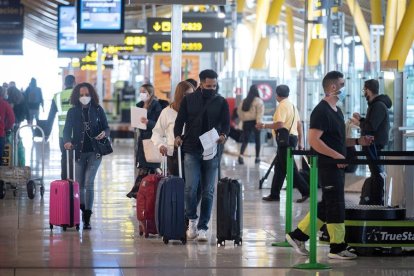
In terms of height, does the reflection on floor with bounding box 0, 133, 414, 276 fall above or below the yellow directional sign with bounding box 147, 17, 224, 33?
below

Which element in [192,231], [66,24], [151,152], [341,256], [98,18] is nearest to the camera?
[341,256]

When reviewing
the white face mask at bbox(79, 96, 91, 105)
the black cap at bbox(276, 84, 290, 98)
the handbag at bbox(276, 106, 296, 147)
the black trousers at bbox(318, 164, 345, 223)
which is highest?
the black cap at bbox(276, 84, 290, 98)

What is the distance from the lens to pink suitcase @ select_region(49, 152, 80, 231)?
1385cm

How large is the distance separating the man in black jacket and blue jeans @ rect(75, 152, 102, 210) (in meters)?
1.83

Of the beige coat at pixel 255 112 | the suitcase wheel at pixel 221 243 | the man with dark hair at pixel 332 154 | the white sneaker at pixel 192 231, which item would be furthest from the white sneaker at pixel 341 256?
the beige coat at pixel 255 112

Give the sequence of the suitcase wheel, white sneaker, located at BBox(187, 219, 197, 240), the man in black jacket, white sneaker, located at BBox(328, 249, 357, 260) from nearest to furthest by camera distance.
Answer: white sneaker, located at BBox(328, 249, 357, 260) < the suitcase wheel < the man in black jacket < white sneaker, located at BBox(187, 219, 197, 240)

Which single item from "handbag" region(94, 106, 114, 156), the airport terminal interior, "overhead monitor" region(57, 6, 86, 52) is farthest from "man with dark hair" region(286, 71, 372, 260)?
"overhead monitor" region(57, 6, 86, 52)

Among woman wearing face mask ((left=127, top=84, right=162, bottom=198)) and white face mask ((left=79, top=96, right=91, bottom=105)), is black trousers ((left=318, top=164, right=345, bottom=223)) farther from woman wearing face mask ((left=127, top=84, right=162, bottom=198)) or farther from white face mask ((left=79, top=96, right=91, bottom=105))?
woman wearing face mask ((left=127, top=84, right=162, bottom=198))

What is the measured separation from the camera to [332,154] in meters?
11.5

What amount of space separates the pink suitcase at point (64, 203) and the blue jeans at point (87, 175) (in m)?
0.48

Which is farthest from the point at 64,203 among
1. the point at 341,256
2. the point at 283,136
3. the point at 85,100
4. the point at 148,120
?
the point at 283,136

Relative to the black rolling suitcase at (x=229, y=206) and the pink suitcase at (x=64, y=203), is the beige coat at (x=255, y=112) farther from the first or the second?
the black rolling suitcase at (x=229, y=206)

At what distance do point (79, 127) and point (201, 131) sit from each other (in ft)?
7.20

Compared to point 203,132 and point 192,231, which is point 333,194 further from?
point 192,231
